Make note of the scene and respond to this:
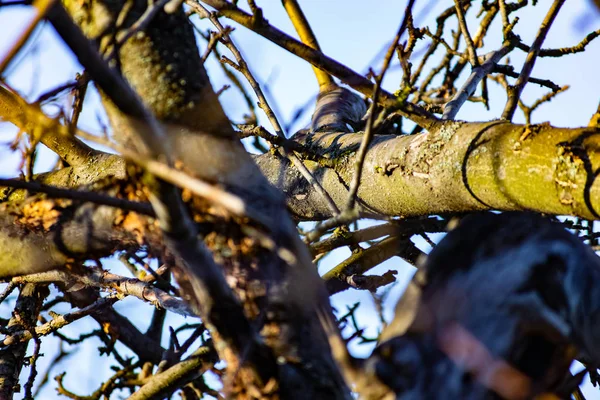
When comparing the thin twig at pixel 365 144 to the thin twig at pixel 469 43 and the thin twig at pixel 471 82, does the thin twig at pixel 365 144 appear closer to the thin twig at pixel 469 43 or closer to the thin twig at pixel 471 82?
the thin twig at pixel 471 82

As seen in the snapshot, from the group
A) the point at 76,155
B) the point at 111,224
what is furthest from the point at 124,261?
the point at 111,224

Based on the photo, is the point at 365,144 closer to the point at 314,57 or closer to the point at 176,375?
the point at 314,57

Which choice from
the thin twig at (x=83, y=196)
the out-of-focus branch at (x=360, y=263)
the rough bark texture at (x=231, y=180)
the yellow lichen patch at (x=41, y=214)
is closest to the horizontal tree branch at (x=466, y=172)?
the out-of-focus branch at (x=360, y=263)

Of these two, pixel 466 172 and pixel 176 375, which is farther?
pixel 176 375

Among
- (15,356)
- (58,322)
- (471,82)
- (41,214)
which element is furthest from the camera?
(15,356)

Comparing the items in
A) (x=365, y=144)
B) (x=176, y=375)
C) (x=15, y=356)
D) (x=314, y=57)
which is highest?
(x=15, y=356)

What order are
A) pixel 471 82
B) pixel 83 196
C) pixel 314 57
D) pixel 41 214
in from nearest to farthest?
pixel 83 196, pixel 41 214, pixel 314 57, pixel 471 82

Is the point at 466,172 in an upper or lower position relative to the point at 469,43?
lower

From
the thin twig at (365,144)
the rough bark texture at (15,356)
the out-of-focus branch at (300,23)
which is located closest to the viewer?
the thin twig at (365,144)

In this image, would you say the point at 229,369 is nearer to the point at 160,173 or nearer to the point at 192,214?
the point at 192,214

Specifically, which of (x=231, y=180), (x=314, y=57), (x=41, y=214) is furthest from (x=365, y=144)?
(x=41, y=214)

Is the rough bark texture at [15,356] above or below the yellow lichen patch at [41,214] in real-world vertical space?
above

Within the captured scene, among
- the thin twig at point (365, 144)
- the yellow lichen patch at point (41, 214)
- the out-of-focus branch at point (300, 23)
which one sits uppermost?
the out-of-focus branch at point (300, 23)

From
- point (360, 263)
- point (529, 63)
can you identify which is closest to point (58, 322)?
point (360, 263)
